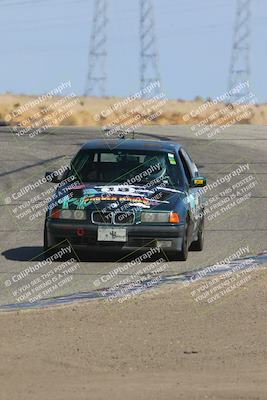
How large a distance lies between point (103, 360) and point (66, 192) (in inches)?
236

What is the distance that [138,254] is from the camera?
47.0 feet

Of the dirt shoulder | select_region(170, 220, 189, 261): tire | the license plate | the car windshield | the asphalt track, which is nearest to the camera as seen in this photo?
the dirt shoulder

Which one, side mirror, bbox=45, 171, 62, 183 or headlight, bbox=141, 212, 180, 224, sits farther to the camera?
side mirror, bbox=45, 171, 62, 183

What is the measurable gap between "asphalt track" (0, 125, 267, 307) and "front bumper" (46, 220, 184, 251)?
0.79ft

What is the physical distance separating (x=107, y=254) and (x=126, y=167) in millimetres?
1136

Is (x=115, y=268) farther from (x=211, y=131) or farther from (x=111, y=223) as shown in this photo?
(x=211, y=131)

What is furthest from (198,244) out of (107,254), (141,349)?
(141,349)

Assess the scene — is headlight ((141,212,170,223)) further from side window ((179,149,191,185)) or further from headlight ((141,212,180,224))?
side window ((179,149,191,185))

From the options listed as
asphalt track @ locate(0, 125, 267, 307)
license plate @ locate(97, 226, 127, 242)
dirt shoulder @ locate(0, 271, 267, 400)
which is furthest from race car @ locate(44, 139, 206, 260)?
dirt shoulder @ locate(0, 271, 267, 400)

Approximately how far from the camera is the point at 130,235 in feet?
45.5

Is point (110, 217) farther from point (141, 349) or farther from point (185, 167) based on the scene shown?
point (141, 349)

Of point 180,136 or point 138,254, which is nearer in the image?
point 138,254

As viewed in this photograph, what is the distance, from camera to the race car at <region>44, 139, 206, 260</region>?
13859mm

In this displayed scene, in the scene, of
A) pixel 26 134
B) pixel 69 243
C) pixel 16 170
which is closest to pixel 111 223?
pixel 69 243
